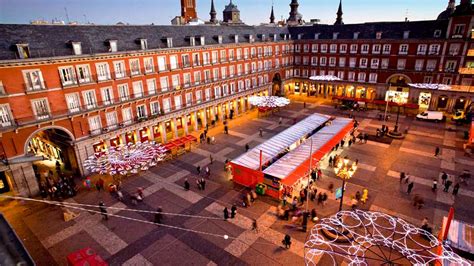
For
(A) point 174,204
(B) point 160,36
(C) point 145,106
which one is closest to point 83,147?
(C) point 145,106

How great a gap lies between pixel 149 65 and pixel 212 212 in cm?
2519

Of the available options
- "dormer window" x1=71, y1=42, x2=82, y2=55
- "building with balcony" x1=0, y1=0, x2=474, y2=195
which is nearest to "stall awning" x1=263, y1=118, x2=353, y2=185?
"building with balcony" x1=0, y1=0, x2=474, y2=195

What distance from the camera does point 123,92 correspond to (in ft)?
128

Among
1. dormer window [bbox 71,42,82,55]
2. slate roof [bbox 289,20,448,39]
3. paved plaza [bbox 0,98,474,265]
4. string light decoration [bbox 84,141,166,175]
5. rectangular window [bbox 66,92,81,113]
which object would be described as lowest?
paved plaza [bbox 0,98,474,265]

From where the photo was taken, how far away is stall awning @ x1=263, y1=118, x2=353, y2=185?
96.1ft

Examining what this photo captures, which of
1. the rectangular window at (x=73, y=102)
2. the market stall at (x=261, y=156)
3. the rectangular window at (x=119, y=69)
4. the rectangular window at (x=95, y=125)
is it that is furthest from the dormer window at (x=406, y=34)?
the rectangular window at (x=73, y=102)

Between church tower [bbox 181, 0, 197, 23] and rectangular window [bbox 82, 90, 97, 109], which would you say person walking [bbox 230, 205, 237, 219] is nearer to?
rectangular window [bbox 82, 90, 97, 109]

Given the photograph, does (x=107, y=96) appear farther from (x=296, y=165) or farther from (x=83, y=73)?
(x=296, y=165)

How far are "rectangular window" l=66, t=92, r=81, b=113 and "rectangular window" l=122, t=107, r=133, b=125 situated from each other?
6238 mm

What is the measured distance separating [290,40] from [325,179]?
5138 cm

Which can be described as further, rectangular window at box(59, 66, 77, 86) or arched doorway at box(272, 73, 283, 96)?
arched doorway at box(272, 73, 283, 96)

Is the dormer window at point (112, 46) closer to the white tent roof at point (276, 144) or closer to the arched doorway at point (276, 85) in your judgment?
the white tent roof at point (276, 144)

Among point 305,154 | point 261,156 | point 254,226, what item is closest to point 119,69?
point 261,156

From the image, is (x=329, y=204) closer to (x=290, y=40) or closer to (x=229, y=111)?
(x=229, y=111)
